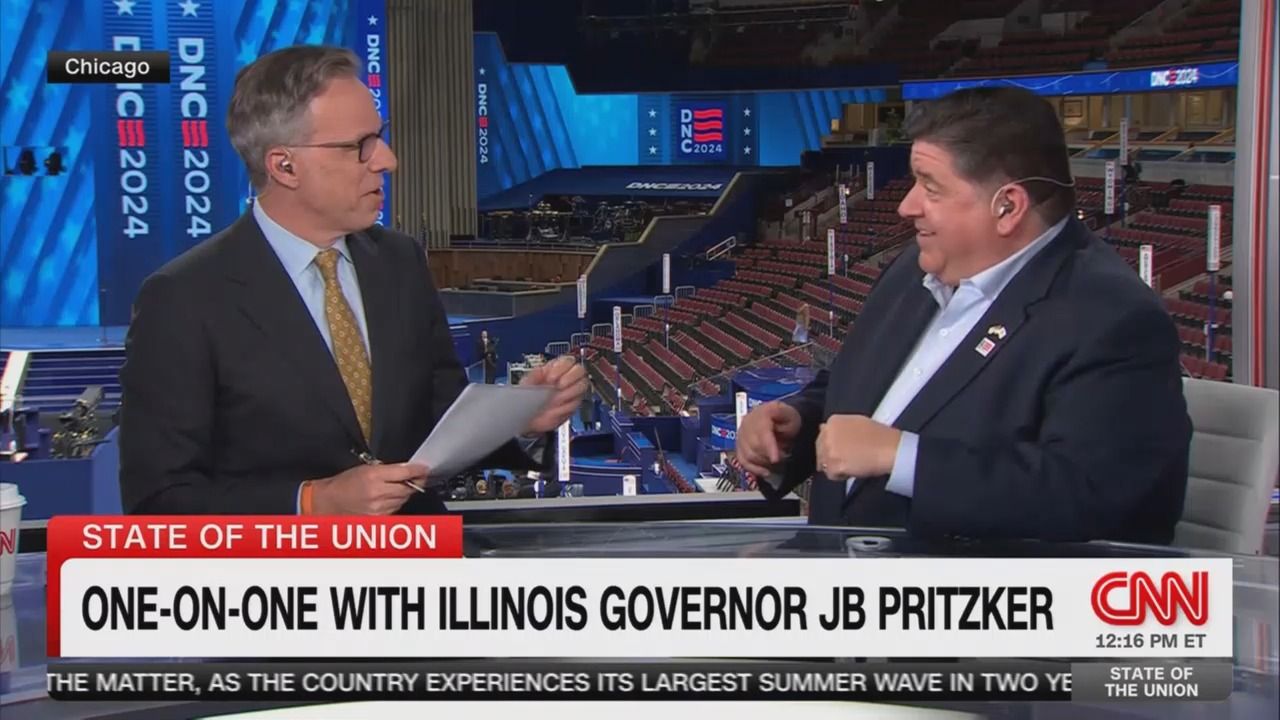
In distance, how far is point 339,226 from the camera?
168cm

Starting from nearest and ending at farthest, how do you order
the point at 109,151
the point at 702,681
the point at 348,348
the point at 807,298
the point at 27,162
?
the point at 702,681 → the point at 348,348 → the point at 27,162 → the point at 109,151 → the point at 807,298

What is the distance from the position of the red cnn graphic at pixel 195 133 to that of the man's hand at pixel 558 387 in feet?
49.5

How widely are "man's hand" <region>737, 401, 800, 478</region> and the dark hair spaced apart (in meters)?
0.36

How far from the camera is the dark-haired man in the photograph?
1.34 metres

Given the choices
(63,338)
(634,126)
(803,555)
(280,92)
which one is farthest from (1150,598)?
(634,126)

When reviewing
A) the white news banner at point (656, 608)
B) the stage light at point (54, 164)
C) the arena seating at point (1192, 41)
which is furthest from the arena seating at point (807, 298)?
the white news banner at point (656, 608)

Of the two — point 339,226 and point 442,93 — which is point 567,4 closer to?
point 442,93

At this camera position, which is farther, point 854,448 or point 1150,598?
point 854,448

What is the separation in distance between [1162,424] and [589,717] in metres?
0.65

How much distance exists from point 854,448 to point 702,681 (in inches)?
14.9

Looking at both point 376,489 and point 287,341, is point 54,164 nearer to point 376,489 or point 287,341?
point 287,341

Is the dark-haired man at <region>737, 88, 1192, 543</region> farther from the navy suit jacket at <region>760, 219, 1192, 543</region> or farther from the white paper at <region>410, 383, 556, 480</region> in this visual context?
the white paper at <region>410, 383, 556, 480</region>

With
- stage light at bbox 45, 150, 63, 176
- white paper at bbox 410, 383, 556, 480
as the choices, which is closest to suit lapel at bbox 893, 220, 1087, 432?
white paper at bbox 410, 383, 556, 480

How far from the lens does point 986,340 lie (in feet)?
4.80
